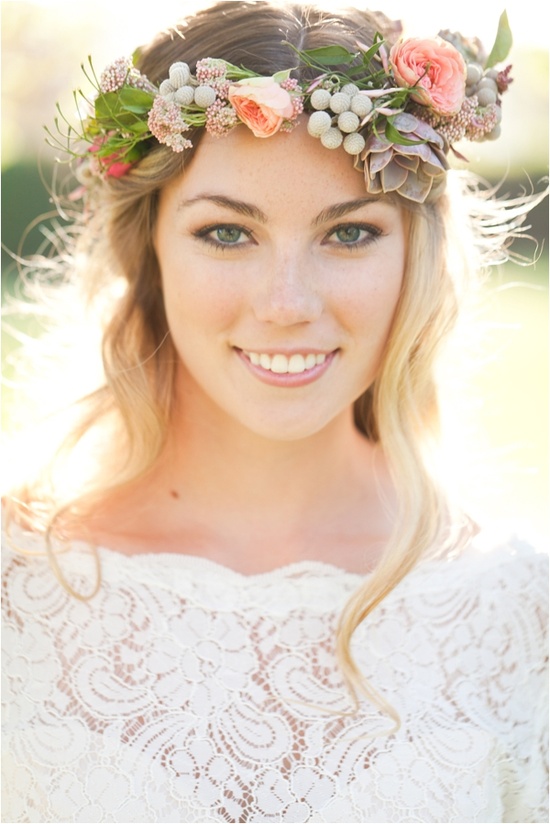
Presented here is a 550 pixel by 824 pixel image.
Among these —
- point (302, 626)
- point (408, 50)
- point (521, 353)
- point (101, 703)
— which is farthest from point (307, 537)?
point (521, 353)

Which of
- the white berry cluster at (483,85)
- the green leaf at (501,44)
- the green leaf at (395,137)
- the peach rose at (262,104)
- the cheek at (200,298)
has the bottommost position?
the cheek at (200,298)

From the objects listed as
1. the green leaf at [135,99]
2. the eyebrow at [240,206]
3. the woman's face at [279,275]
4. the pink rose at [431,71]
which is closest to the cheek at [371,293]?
the woman's face at [279,275]

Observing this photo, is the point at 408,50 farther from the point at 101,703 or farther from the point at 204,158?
the point at 101,703

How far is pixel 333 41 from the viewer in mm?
2396

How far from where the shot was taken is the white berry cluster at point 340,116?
7.57 ft

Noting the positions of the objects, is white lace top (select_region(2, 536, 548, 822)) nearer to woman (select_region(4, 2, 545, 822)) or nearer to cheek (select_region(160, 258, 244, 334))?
woman (select_region(4, 2, 545, 822))

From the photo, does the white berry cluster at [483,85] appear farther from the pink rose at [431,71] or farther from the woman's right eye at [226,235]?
the woman's right eye at [226,235]

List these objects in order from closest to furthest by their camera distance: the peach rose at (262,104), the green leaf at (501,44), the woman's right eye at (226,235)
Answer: the peach rose at (262,104) < the woman's right eye at (226,235) < the green leaf at (501,44)

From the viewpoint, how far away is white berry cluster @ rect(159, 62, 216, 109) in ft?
7.68

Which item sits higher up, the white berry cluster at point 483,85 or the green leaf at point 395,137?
the white berry cluster at point 483,85

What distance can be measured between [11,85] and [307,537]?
2.42 meters

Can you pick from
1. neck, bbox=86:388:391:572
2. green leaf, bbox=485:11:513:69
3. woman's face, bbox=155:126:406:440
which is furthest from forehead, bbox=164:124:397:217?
neck, bbox=86:388:391:572

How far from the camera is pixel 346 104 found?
2.33 meters

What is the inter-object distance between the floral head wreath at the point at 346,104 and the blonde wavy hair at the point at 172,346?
0.06m
